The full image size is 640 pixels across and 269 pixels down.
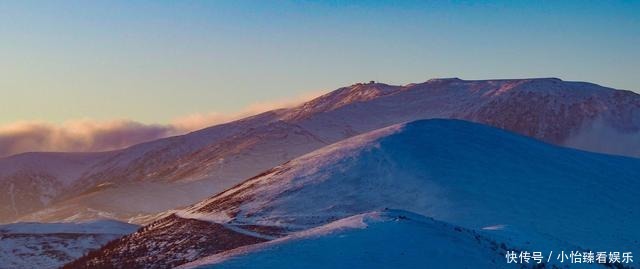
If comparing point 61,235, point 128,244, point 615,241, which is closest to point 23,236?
point 61,235

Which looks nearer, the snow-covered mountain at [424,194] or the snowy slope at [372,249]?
the snowy slope at [372,249]

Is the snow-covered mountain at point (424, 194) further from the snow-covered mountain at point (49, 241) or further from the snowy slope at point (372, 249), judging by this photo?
the snow-covered mountain at point (49, 241)

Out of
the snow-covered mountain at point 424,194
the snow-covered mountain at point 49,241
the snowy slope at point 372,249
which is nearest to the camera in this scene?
the snowy slope at point 372,249

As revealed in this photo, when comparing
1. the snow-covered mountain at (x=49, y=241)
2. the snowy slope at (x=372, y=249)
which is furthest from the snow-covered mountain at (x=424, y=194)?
the snow-covered mountain at (x=49, y=241)

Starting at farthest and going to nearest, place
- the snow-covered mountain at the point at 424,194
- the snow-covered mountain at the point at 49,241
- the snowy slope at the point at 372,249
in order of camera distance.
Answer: the snow-covered mountain at the point at 49,241, the snow-covered mountain at the point at 424,194, the snowy slope at the point at 372,249

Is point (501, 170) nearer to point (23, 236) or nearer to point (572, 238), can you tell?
point (572, 238)

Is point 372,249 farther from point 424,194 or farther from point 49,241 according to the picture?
point 49,241

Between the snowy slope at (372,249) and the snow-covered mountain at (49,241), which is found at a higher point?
the snowy slope at (372,249)
